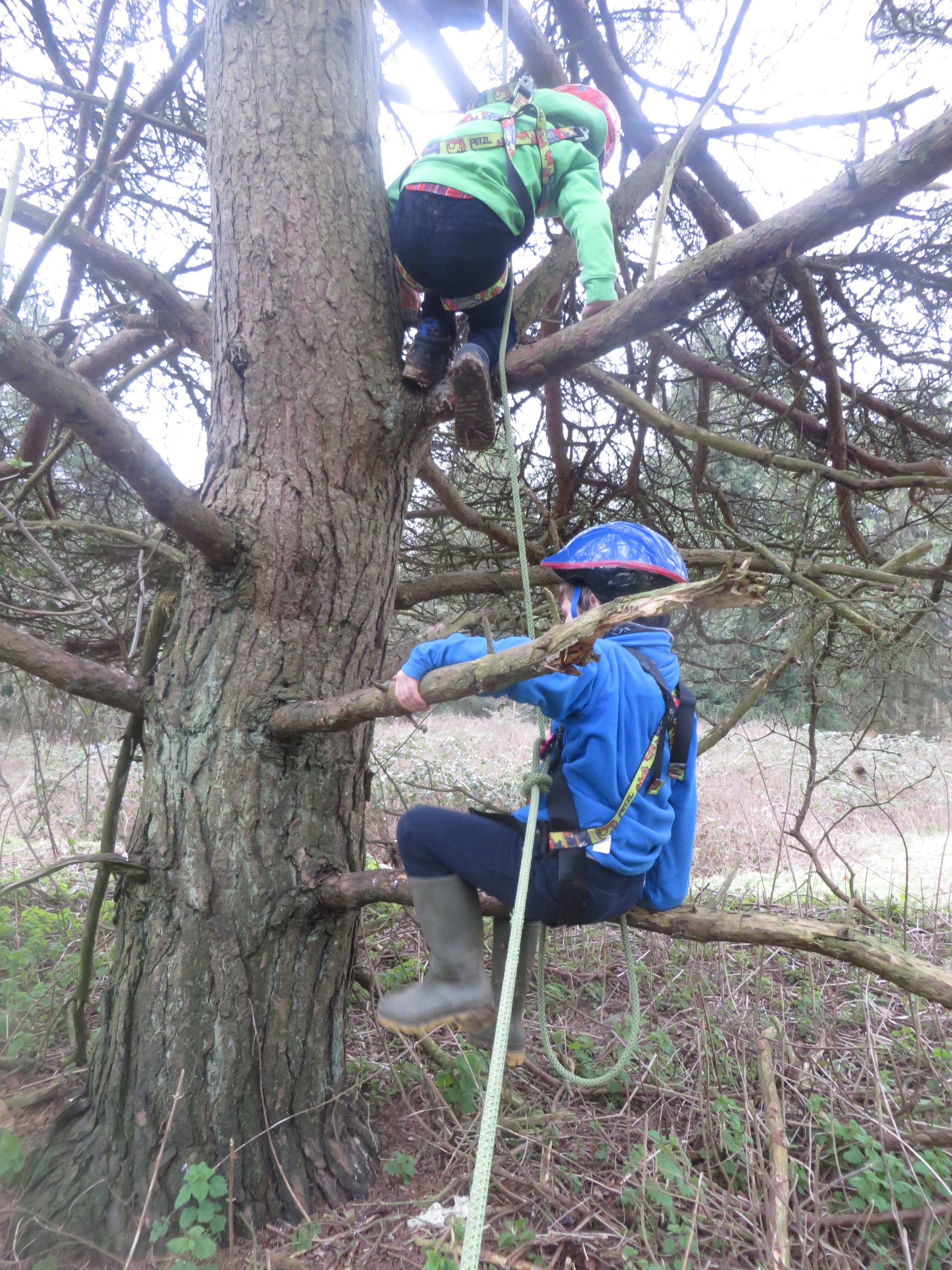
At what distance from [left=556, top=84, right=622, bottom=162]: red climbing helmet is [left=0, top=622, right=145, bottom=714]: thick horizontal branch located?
2141 millimetres

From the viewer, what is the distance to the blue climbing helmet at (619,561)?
1.90 m

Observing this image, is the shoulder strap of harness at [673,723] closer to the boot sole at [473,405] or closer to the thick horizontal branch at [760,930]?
the thick horizontal branch at [760,930]

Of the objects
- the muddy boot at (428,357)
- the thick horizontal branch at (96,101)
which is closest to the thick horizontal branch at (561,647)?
the muddy boot at (428,357)

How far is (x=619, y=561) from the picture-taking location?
6.17 feet

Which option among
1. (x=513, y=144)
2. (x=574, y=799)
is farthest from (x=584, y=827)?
(x=513, y=144)

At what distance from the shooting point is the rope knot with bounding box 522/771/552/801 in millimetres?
1637

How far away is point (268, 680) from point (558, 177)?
67.5 inches

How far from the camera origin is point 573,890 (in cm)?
169

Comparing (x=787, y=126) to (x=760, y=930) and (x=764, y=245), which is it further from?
(x=760, y=930)

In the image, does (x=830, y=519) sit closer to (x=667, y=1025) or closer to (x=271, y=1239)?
(x=667, y=1025)

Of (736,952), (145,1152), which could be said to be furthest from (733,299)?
(145,1152)

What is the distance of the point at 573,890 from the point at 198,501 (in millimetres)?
1236

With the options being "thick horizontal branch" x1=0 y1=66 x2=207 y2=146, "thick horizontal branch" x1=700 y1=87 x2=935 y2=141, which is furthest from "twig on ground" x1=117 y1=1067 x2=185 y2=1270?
"thick horizontal branch" x1=700 y1=87 x2=935 y2=141

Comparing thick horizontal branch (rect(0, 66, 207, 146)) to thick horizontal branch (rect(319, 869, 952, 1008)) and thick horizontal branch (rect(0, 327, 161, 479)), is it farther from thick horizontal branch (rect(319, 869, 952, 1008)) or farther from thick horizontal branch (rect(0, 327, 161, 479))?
thick horizontal branch (rect(319, 869, 952, 1008))
